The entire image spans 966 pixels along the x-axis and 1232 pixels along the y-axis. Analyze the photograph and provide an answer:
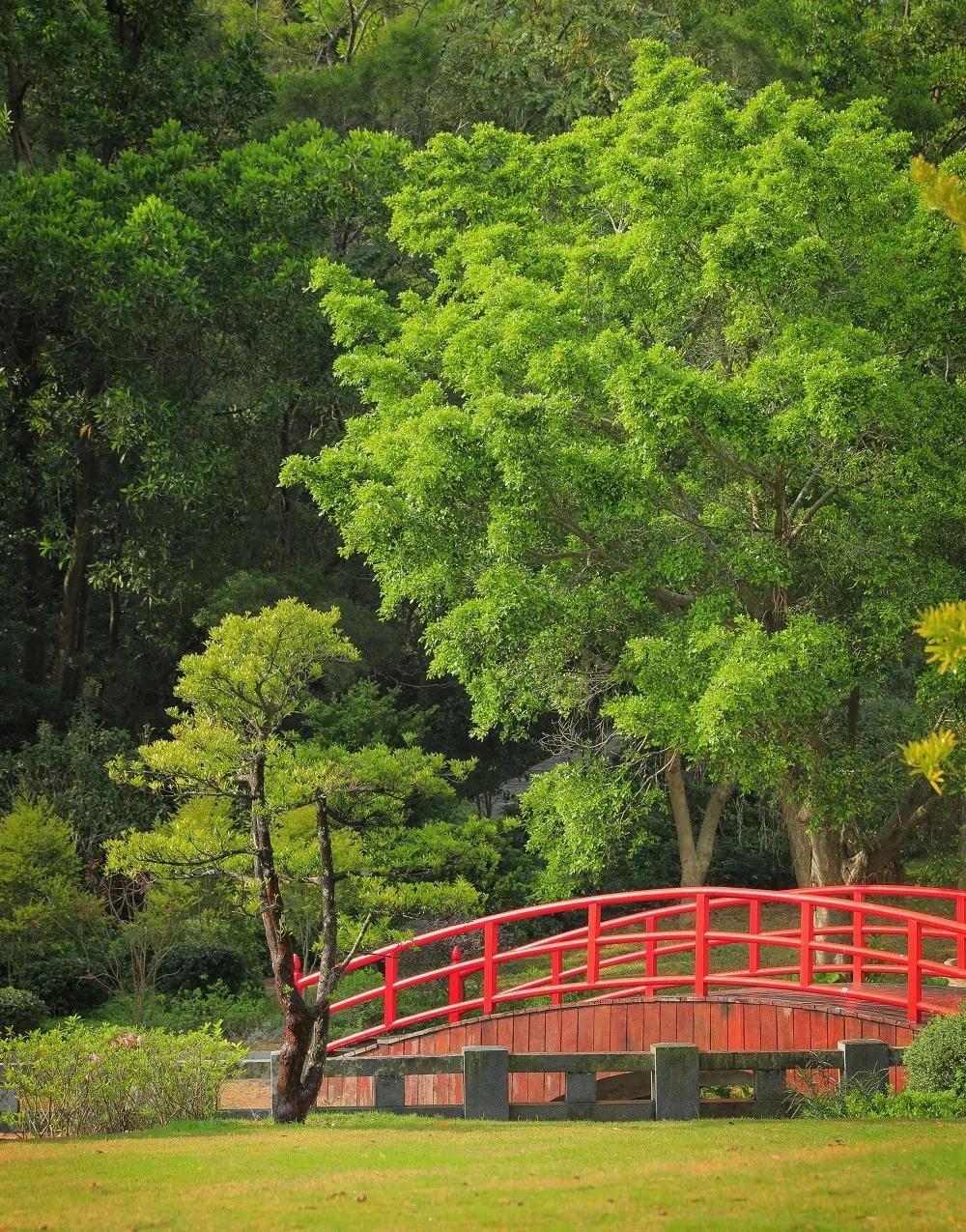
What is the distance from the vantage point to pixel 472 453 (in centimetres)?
1812

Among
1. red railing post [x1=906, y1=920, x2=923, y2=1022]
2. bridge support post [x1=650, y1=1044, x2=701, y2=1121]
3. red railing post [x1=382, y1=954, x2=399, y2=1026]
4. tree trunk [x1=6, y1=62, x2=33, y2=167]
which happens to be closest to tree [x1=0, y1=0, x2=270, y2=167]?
tree trunk [x1=6, y1=62, x2=33, y2=167]

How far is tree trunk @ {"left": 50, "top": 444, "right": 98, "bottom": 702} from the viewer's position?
92.1ft

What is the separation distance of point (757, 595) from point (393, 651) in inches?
473

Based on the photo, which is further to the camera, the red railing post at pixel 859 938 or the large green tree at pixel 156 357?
the large green tree at pixel 156 357

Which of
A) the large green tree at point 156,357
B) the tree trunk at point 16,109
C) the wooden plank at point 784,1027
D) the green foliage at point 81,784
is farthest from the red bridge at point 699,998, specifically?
the tree trunk at point 16,109

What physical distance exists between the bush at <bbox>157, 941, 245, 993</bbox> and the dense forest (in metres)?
0.05

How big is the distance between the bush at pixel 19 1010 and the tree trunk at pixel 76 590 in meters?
8.86

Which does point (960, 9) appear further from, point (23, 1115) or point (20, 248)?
point (23, 1115)

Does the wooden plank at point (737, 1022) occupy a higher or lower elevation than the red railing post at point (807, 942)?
lower

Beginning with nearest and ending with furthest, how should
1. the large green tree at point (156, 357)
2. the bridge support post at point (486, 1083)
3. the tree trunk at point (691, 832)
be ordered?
the bridge support post at point (486, 1083)
the large green tree at point (156, 357)
the tree trunk at point (691, 832)

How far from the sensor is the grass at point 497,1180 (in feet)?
26.9

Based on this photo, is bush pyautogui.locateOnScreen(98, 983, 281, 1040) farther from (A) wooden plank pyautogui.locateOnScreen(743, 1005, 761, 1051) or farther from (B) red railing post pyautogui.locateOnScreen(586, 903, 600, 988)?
(A) wooden plank pyautogui.locateOnScreen(743, 1005, 761, 1051)

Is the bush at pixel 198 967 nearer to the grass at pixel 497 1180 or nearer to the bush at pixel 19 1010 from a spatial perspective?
the bush at pixel 19 1010

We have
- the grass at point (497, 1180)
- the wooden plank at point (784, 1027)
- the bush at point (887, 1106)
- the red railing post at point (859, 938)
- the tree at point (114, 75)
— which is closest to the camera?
the grass at point (497, 1180)
